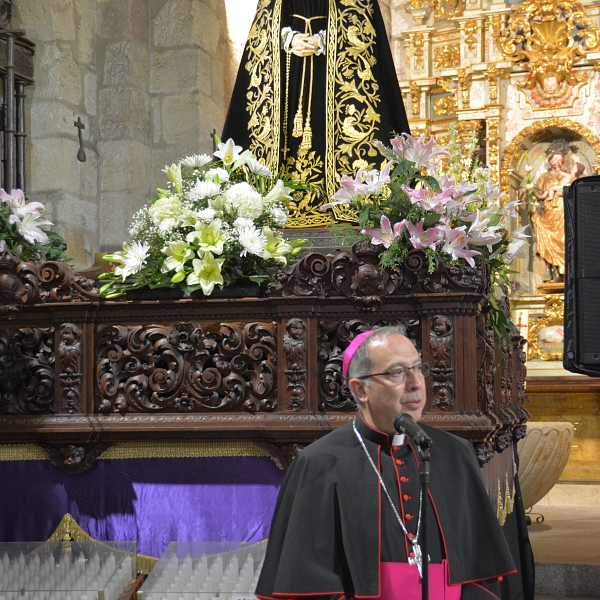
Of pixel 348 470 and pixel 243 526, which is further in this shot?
pixel 243 526

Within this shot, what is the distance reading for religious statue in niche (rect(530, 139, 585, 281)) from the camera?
10781 mm

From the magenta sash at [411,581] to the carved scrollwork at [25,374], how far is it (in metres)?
1.79

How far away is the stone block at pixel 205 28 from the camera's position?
26.2ft

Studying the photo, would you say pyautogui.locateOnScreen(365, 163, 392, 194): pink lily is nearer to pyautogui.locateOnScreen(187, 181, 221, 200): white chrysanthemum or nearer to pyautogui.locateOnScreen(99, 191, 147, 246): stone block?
pyautogui.locateOnScreen(187, 181, 221, 200): white chrysanthemum

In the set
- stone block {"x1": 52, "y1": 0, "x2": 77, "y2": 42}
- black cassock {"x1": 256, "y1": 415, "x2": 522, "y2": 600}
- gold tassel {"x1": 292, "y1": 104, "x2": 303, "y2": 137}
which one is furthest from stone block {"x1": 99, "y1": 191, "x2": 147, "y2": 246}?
black cassock {"x1": 256, "y1": 415, "x2": 522, "y2": 600}

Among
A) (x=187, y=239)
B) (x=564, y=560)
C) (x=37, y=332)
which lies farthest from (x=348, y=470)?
(x=564, y=560)

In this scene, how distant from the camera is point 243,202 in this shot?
3885 millimetres

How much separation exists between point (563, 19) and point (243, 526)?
8.43m

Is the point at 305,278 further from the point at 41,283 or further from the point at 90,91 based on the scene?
the point at 90,91

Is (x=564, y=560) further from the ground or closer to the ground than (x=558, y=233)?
closer to the ground

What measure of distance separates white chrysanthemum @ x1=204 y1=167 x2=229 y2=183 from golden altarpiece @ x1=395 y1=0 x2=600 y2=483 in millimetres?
6911

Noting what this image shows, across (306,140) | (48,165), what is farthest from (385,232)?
(48,165)

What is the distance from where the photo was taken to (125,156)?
25.3 ft

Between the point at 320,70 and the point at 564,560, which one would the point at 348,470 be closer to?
the point at 320,70
